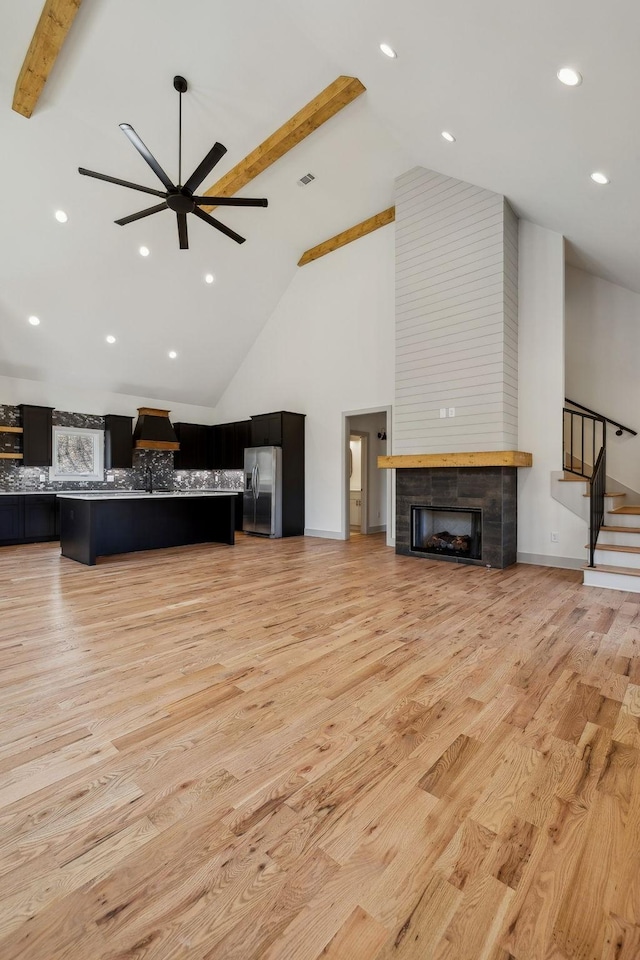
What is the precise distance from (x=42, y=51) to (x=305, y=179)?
10.9 feet

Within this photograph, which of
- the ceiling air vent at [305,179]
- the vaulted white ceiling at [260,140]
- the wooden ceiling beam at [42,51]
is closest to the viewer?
the vaulted white ceiling at [260,140]

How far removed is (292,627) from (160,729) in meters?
1.38

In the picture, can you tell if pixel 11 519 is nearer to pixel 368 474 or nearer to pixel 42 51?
pixel 42 51

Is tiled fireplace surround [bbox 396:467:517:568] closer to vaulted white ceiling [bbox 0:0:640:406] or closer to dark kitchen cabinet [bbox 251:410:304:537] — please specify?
dark kitchen cabinet [bbox 251:410:304:537]

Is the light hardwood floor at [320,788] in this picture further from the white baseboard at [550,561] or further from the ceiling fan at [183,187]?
the ceiling fan at [183,187]

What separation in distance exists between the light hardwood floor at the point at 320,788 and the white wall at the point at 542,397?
6.88 feet

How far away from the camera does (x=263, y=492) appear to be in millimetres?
7883

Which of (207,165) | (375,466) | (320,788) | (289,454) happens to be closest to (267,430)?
(289,454)

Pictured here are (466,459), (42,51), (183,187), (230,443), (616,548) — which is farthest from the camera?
(230,443)

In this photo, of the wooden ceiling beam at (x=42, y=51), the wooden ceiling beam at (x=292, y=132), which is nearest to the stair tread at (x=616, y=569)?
the wooden ceiling beam at (x=292, y=132)

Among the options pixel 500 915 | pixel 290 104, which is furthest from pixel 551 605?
pixel 290 104

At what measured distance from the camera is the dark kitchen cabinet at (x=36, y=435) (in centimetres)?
763

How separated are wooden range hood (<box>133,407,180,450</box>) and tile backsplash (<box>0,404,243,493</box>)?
0.62 metres

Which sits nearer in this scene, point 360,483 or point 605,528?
point 605,528
